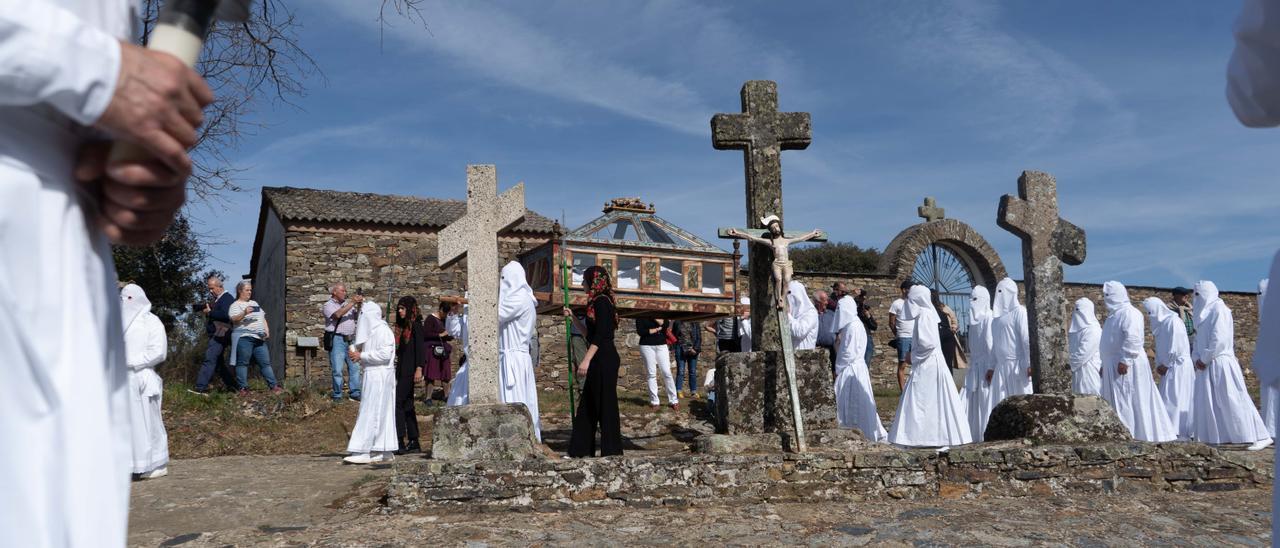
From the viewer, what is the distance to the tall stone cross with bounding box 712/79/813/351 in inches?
337

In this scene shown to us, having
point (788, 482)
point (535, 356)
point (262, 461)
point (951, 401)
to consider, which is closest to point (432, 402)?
point (535, 356)

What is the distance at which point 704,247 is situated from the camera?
10.8 meters

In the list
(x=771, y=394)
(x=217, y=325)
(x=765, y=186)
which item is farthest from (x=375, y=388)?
→ (x=217, y=325)

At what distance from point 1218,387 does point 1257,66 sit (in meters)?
11.7

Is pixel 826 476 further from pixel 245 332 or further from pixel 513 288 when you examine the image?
pixel 245 332

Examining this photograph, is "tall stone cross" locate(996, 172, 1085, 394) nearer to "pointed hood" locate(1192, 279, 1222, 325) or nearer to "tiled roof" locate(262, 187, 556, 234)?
"pointed hood" locate(1192, 279, 1222, 325)

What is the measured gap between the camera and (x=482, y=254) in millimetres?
7688

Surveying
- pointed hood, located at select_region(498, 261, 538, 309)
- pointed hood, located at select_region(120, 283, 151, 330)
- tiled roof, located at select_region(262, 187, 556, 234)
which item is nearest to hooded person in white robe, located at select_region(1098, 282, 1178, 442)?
pointed hood, located at select_region(498, 261, 538, 309)

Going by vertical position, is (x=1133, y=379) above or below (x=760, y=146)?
below

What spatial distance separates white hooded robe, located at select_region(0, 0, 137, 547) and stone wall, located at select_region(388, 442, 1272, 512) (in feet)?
16.5

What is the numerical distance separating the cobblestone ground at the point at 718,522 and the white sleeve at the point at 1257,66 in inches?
153

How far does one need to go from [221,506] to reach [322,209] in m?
14.1

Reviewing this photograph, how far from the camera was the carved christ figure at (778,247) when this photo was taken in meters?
8.23

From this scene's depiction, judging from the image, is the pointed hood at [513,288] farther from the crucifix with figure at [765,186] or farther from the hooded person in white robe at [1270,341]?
the hooded person in white robe at [1270,341]
